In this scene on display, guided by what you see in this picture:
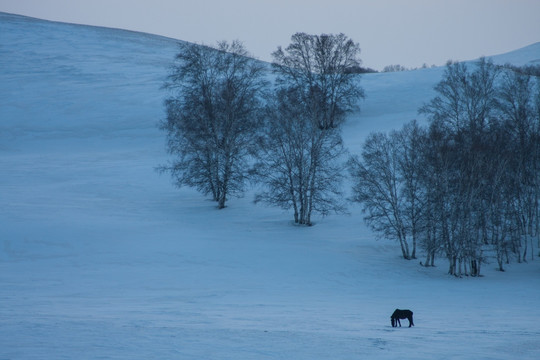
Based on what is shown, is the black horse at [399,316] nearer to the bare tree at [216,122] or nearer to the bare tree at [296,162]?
the bare tree at [296,162]

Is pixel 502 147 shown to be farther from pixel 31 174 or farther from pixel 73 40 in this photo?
pixel 73 40

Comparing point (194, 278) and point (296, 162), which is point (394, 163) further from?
point (194, 278)

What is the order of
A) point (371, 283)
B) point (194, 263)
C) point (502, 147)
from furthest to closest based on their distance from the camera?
point (502, 147) < point (194, 263) < point (371, 283)

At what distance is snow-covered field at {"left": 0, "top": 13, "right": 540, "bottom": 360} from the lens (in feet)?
32.0

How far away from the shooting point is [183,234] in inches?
1032

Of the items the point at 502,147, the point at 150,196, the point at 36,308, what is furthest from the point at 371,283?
the point at 150,196

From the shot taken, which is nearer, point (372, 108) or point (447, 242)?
point (447, 242)

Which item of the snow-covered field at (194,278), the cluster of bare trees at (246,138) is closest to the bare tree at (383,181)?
the snow-covered field at (194,278)

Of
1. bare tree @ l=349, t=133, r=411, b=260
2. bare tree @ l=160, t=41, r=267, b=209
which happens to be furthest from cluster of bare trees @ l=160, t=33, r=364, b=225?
bare tree @ l=349, t=133, r=411, b=260

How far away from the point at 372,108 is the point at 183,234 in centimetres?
3480

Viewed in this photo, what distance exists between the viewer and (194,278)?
64.8 feet

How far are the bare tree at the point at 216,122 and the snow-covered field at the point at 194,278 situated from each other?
187 centimetres

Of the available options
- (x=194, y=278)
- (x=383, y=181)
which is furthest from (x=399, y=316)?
(x=383, y=181)

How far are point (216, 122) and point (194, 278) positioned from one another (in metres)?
15.4
